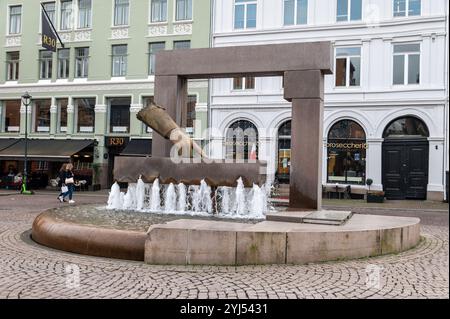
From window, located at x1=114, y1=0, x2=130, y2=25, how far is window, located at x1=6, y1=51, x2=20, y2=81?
799cm

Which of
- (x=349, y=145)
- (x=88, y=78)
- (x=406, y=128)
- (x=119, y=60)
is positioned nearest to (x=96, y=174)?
(x=88, y=78)

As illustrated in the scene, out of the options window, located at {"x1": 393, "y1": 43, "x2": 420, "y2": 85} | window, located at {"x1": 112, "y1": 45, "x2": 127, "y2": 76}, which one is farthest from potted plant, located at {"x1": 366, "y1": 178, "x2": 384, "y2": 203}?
window, located at {"x1": 112, "y1": 45, "x2": 127, "y2": 76}

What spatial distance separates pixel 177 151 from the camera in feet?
38.8

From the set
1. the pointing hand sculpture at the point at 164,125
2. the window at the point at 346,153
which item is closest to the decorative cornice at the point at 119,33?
the window at the point at 346,153

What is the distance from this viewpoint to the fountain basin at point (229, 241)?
22.4 feet

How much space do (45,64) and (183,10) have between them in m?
10.6

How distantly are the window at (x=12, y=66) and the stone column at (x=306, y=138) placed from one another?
27264 millimetres

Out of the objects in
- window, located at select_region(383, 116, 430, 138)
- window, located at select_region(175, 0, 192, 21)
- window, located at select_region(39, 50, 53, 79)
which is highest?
window, located at select_region(175, 0, 192, 21)

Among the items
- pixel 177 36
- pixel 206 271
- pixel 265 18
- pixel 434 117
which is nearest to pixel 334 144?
pixel 434 117

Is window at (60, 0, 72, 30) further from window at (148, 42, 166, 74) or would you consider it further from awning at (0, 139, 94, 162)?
awning at (0, 139, 94, 162)

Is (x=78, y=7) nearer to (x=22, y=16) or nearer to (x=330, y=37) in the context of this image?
(x=22, y=16)

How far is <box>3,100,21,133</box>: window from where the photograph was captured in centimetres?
3244

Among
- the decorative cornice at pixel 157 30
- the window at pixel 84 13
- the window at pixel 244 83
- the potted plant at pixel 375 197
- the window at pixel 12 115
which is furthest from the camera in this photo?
the window at pixel 12 115

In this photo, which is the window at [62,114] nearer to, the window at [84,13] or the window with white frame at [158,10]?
the window at [84,13]
